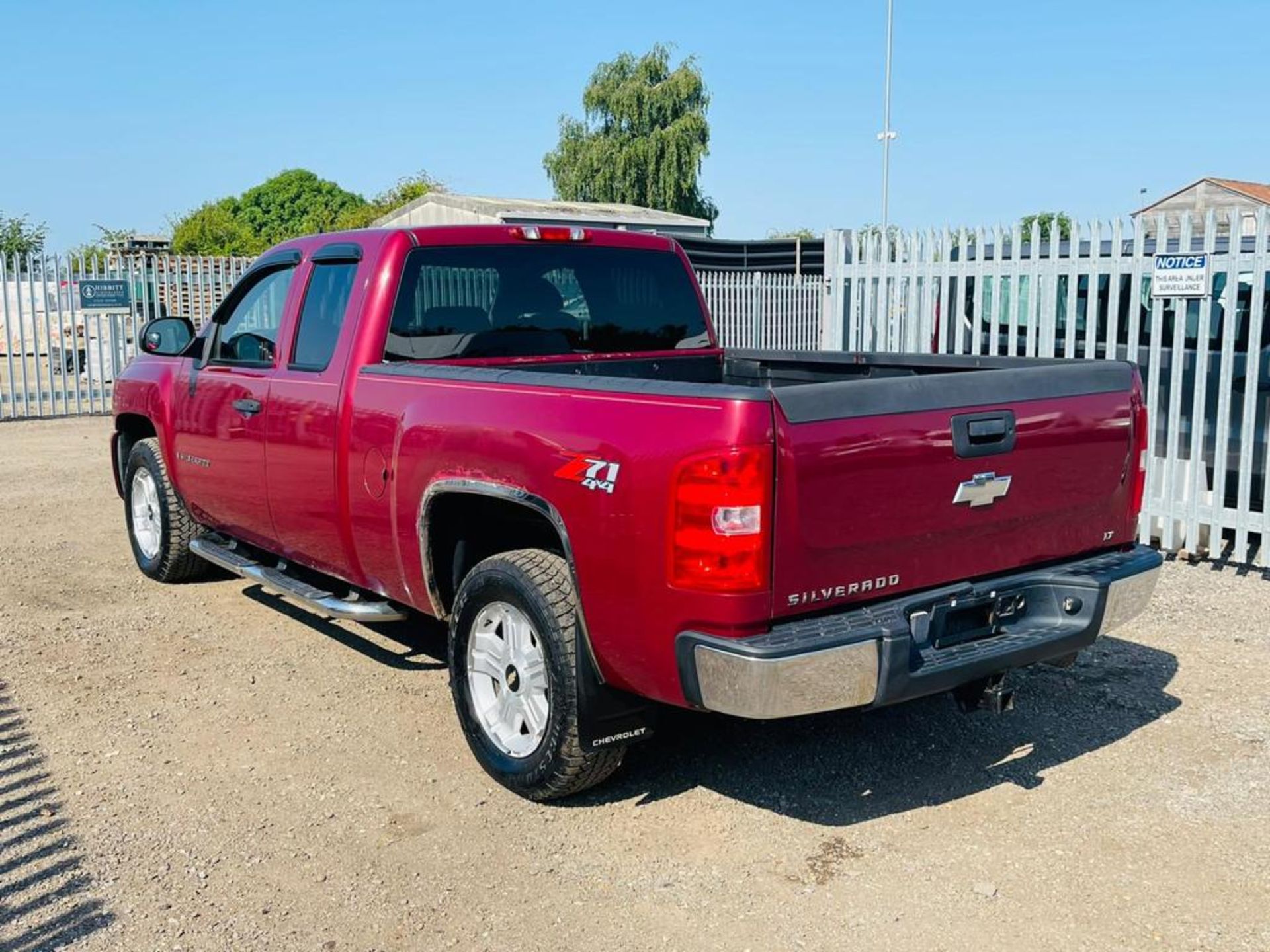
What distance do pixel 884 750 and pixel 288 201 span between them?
83.1 metres

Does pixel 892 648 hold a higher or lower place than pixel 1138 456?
lower

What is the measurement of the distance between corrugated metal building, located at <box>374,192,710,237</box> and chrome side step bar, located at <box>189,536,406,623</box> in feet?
43.2

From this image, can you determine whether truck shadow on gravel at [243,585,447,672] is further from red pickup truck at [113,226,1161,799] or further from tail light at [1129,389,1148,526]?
tail light at [1129,389,1148,526]

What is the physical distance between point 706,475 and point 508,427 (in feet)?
2.97

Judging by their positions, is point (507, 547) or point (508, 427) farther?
point (507, 547)

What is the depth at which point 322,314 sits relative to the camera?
17.3ft

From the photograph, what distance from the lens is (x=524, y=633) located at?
13.5ft

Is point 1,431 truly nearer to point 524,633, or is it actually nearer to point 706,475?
point 524,633

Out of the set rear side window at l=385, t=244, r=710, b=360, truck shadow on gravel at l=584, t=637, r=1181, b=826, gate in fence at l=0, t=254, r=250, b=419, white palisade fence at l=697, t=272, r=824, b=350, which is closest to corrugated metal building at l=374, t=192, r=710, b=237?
white palisade fence at l=697, t=272, r=824, b=350

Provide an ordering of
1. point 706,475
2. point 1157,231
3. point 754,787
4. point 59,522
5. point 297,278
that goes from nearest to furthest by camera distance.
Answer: point 706,475 → point 754,787 → point 297,278 → point 1157,231 → point 59,522

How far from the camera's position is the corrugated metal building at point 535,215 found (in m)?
20.2

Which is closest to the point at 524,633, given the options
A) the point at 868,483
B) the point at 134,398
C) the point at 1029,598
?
the point at 868,483

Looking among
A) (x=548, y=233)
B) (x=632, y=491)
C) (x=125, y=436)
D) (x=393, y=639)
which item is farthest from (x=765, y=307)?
(x=632, y=491)

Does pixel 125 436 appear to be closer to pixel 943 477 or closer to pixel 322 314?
pixel 322 314
